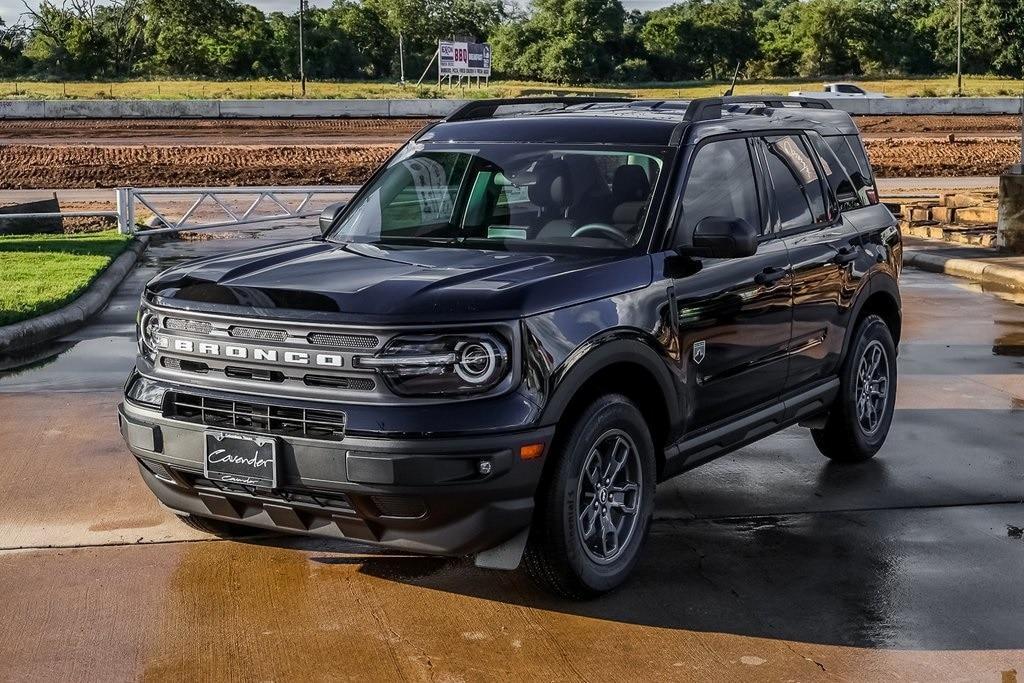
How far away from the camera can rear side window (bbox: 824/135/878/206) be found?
7.61 metres

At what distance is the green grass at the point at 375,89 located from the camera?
68875 mm

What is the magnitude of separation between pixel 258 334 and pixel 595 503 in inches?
58.6

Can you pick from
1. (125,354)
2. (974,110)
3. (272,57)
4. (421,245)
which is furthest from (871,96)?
(421,245)

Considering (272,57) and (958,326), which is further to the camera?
(272,57)

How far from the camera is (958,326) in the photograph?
41.2ft

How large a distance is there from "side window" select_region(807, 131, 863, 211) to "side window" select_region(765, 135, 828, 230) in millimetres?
141

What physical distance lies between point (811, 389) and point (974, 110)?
55.1 m

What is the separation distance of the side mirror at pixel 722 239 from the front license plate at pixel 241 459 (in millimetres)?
2013

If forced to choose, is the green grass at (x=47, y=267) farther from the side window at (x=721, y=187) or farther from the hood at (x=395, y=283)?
the side window at (x=721, y=187)

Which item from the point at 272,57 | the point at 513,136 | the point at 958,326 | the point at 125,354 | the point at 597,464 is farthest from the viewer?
the point at 272,57

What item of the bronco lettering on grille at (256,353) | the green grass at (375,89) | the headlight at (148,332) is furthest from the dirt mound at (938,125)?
the bronco lettering on grille at (256,353)

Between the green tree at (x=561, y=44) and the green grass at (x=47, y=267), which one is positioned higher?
the green tree at (x=561, y=44)

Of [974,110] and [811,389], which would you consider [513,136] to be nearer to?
[811,389]

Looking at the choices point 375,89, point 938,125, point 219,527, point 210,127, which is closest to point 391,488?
point 219,527
